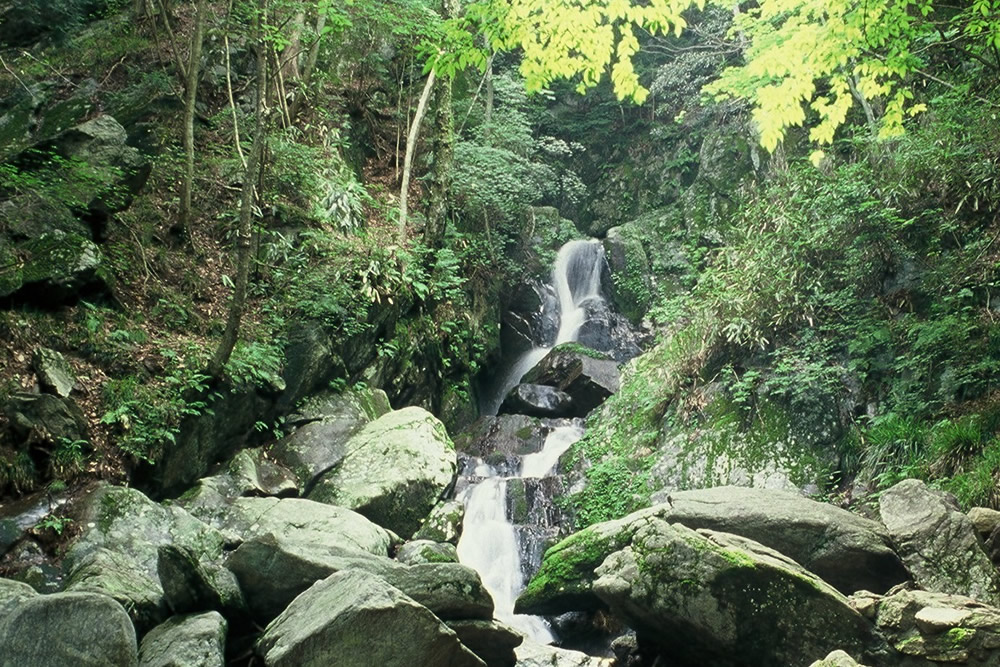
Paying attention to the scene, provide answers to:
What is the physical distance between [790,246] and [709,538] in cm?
621

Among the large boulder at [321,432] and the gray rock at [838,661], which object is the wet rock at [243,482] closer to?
the large boulder at [321,432]

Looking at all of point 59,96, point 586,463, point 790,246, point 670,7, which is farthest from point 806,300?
point 59,96

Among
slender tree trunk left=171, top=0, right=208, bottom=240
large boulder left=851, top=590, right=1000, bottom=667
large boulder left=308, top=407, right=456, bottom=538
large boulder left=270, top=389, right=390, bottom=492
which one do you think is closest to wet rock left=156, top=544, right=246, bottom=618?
large boulder left=308, top=407, right=456, bottom=538

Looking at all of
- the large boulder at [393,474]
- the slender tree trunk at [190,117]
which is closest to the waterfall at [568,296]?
the large boulder at [393,474]

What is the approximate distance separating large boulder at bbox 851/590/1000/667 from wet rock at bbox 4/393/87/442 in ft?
22.2

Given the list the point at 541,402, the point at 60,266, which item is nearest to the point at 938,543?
the point at 541,402

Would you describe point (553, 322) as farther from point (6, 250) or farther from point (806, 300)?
point (6, 250)

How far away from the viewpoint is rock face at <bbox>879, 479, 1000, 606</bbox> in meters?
5.50

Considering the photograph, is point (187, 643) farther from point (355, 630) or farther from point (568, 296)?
point (568, 296)

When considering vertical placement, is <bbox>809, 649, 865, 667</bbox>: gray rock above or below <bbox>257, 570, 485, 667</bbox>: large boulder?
above

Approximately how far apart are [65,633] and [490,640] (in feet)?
10.1

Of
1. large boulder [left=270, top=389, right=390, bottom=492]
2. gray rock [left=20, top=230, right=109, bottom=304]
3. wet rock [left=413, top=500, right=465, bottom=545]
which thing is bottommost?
wet rock [left=413, top=500, right=465, bottom=545]

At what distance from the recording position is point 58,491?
6.41 meters

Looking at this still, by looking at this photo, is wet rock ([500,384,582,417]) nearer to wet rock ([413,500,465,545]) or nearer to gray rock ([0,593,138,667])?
wet rock ([413,500,465,545])
